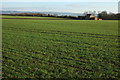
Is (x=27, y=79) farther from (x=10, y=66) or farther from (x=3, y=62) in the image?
(x=3, y=62)

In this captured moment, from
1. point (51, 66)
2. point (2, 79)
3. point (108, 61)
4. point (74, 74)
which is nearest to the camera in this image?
point (2, 79)

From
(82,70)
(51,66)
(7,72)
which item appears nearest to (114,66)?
(82,70)

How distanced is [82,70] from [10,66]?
436 cm

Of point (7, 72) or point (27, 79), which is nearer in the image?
point (27, 79)

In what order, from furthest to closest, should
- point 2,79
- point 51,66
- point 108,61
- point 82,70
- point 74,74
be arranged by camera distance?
point 108,61, point 51,66, point 82,70, point 74,74, point 2,79

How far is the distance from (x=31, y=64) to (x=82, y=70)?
3281 mm

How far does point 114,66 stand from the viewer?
9.72 m

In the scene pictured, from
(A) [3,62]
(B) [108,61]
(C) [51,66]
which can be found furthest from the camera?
(B) [108,61]

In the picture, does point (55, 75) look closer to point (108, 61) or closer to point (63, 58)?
point (63, 58)

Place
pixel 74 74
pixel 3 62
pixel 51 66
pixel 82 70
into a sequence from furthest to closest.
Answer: pixel 3 62
pixel 51 66
pixel 82 70
pixel 74 74

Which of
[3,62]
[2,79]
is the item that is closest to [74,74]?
[2,79]

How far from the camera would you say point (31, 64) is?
9.69 m

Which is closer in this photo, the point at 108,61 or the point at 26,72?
the point at 26,72

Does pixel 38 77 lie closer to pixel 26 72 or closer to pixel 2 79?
pixel 26 72
